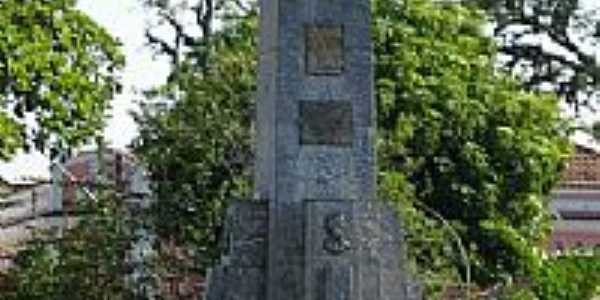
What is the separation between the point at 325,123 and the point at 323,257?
718 millimetres

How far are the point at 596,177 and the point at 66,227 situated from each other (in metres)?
20.5

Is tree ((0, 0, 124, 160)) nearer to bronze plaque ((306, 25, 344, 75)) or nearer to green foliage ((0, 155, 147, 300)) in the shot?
green foliage ((0, 155, 147, 300))

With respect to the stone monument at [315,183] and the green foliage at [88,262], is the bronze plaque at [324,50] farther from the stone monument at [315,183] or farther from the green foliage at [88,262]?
the green foliage at [88,262]

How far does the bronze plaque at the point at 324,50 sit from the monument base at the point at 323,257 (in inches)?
28.1

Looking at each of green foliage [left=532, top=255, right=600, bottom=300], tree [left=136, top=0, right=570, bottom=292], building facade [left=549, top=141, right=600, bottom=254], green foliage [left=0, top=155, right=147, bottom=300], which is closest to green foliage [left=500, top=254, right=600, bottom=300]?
green foliage [left=532, top=255, right=600, bottom=300]

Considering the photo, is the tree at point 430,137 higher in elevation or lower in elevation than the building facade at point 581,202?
higher

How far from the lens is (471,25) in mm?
22859

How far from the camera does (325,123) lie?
28.0 feet

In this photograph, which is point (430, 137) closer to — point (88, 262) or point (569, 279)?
point (569, 279)

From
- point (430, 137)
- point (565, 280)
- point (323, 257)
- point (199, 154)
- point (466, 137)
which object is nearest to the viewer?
point (323, 257)

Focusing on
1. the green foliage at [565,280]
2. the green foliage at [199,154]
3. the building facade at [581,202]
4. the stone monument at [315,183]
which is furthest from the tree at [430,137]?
the building facade at [581,202]

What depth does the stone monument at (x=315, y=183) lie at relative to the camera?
837 centimetres

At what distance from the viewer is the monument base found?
8.34m

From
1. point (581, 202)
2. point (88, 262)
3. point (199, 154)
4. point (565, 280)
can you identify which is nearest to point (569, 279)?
point (565, 280)
